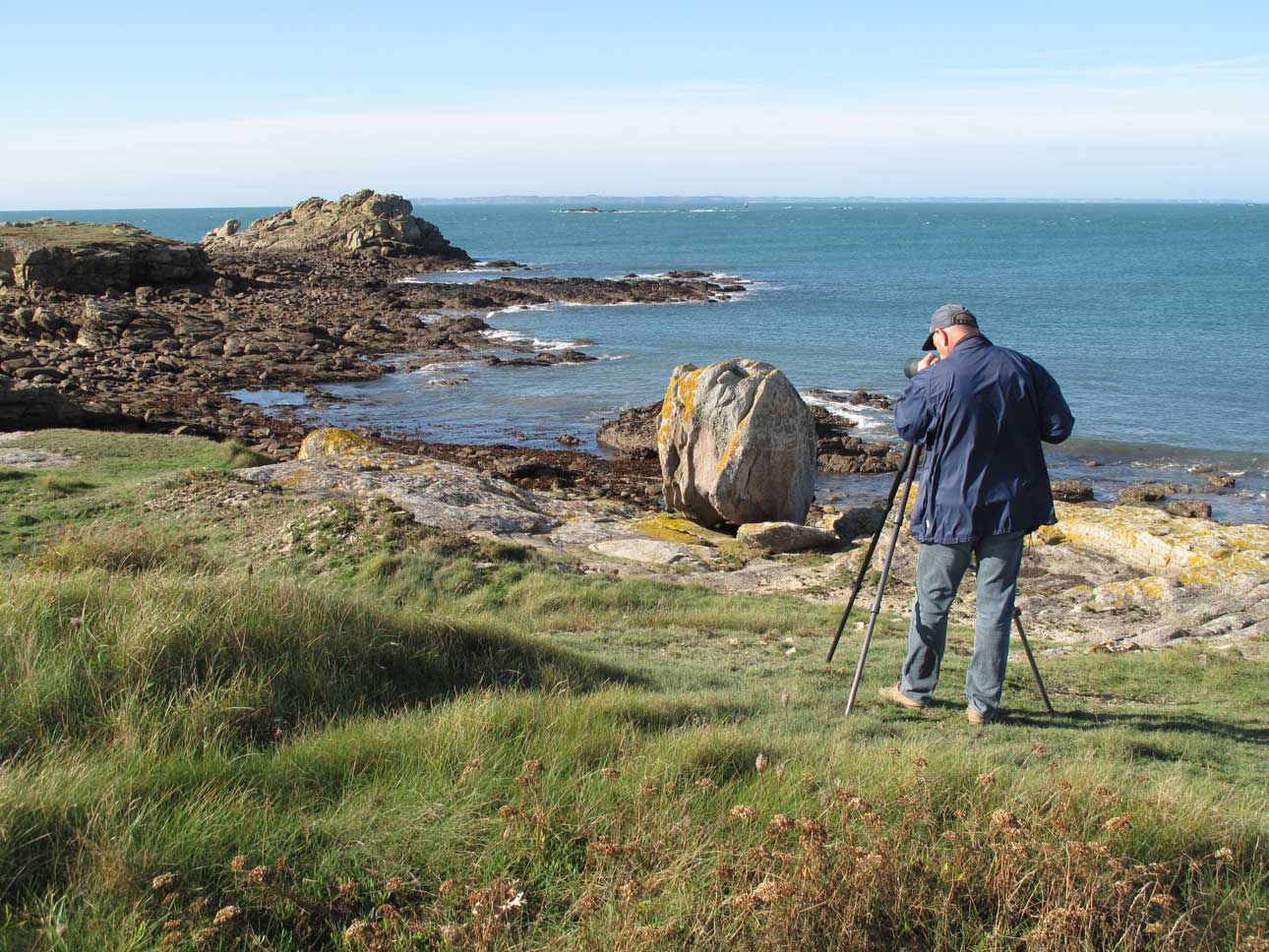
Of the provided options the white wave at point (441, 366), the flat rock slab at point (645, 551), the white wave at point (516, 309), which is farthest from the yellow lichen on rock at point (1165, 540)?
the white wave at point (516, 309)

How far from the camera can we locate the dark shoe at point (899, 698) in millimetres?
6719

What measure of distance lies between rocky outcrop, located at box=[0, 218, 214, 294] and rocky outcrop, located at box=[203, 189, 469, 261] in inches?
1185

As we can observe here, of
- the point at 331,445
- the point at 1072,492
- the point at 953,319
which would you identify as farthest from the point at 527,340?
the point at 953,319

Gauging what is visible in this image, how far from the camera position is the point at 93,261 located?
50.9m

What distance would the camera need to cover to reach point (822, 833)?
3738 mm

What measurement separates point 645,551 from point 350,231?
8518 cm

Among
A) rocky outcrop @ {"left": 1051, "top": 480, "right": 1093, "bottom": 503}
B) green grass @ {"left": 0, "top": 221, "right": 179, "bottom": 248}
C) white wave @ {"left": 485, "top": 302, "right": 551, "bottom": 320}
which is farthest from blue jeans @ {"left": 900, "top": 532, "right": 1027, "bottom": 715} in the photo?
green grass @ {"left": 0, "top": 221, "right": 179, "bottom": 248}

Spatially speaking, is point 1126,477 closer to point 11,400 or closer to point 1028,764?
point 1028,764

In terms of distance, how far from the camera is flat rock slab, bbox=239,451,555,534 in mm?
14195

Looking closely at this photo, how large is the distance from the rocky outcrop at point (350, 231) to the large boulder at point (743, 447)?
7431 cm

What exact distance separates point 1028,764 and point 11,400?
23520 millimetres

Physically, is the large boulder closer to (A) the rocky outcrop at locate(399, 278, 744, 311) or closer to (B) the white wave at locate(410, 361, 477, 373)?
(B) the white wave at locate(410, 361, 477, 373)

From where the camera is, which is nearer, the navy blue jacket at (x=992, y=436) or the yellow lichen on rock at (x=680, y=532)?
the navy blue jacket at (x=992, y=436)

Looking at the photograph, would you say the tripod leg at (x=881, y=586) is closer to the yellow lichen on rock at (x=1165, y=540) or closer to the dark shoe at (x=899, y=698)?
the dark shoe at (x=899, y=698)
